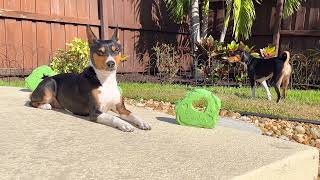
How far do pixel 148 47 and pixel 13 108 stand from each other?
8676mm

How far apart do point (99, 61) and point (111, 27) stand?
7.91 metres

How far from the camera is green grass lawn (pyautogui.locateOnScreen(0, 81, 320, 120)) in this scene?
6.22 meters

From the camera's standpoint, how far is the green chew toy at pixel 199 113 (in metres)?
4.08

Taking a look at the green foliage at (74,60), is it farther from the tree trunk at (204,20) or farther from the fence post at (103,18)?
the tree trunk at (204,20)

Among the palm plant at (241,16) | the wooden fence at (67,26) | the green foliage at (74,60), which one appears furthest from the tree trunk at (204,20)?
the green foliage at (74,60)

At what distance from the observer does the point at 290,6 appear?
35.5 feet

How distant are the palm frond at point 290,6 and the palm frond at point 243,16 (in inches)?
38.0

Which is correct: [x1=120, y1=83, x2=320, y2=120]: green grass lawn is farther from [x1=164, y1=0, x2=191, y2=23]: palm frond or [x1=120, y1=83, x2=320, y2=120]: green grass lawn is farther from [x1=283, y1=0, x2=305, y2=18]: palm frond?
[x1=164, y1=0, x2=191, y2=23]: palm frond

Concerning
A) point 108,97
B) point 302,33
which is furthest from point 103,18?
point 108,97

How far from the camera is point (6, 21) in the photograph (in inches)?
348

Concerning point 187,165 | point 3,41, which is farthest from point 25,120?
point 3,41

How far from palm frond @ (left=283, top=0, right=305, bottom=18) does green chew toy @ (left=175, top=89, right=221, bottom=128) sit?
25.0ft

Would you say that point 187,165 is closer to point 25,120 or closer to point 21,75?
point 25,120

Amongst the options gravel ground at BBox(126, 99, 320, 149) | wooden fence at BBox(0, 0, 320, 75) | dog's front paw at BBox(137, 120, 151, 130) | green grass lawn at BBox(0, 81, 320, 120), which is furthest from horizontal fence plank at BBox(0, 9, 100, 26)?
dog's front paw at BBox(137, 120, 151, 130)
